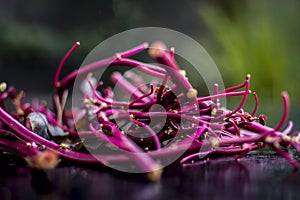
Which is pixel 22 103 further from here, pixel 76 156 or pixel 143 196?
pixel 143 196

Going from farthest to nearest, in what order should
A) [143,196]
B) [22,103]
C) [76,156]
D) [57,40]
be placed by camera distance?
[57,40] < [22,103] < [76,156] < [143,196]

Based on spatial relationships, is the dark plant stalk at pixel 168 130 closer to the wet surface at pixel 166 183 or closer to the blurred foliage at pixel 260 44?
the wet surface at pixel 166 183

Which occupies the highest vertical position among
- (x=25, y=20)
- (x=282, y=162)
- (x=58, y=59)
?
(x=25, y=20)

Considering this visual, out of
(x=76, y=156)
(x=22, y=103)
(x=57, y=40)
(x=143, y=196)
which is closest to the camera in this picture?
(x=143, y=196)

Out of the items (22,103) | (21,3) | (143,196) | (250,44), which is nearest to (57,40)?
(21,3)

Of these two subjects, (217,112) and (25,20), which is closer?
(217,112)

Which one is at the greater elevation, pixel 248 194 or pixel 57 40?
pixel 57 40

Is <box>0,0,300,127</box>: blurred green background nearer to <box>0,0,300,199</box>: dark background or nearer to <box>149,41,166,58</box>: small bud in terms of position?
<box>0,0,300,199</box>: dark background
